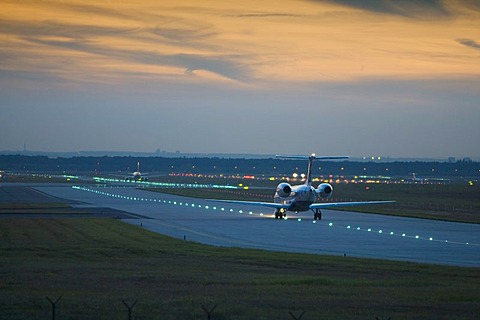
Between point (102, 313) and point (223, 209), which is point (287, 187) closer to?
point (223, 209)

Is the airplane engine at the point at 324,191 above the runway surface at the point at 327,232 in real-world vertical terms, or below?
above

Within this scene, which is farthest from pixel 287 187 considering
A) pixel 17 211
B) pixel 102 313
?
pixel 102 313

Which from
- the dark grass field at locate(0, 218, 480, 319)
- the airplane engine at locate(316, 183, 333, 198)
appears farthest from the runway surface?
the dark grass field at locate(0, 218, 480, 319)

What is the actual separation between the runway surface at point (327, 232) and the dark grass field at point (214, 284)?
3767mm

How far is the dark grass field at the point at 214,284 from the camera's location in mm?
26844

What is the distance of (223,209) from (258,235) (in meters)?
31.0

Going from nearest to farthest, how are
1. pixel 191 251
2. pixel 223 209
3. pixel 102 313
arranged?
pixel 102 313, pixel 191 251, pixel 223 209

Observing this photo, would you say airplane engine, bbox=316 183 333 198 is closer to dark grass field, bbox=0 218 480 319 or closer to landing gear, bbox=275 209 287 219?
landing gear, bbox=275 209 287 219

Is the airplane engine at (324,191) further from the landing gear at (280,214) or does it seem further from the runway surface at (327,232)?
the landing gear at (280,214)

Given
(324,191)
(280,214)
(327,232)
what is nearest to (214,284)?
(327,232)

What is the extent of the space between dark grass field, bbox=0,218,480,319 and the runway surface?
377 centimetres

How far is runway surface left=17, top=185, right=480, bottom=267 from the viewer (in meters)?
48.2

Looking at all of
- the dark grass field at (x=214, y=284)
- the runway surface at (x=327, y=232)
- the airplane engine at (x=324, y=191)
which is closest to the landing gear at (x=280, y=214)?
the runway surface at (x=327, y=232)

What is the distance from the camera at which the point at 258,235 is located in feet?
189
